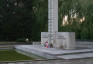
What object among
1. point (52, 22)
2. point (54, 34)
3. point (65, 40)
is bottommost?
point (65, 40)

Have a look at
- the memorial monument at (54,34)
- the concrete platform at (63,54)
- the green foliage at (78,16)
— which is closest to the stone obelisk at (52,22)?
the memorial monument at (54,34)

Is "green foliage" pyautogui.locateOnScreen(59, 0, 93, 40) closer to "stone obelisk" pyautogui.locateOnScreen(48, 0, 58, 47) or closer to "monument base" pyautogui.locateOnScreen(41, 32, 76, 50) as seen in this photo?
"stone obelisk" pyautogui.locateOnScreen(48, 0, 58, 47)

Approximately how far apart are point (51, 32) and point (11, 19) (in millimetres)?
14174

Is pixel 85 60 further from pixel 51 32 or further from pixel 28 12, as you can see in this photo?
pixel 28 12

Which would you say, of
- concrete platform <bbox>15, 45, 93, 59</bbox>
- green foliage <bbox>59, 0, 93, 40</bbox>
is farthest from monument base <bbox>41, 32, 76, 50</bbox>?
green foliage <bbox>59, 0, 93, 40</bbox>

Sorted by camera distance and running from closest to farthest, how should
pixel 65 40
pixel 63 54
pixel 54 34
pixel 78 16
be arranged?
pixel 63 54
pixel 65 40
pixel 54 34
pixel 78 16

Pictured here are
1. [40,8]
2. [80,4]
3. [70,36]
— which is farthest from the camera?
[40,8]

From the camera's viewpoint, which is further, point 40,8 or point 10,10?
point 10,10

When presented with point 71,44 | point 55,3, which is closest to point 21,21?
point 55,3

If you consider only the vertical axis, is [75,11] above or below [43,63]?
above

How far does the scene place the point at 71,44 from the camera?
1202cm

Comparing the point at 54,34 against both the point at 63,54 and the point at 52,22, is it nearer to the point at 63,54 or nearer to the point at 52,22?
the point at 52,22

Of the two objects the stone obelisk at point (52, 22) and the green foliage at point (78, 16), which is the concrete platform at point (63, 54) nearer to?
the stone obelisk at point (52, 22)

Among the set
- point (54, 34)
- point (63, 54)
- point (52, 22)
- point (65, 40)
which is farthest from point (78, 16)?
point (63, 54)
